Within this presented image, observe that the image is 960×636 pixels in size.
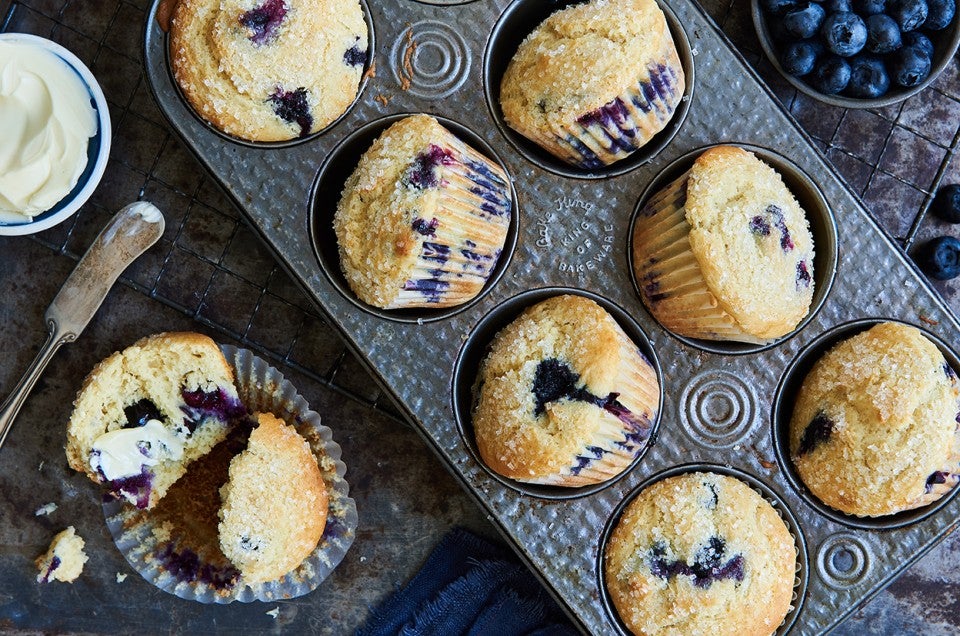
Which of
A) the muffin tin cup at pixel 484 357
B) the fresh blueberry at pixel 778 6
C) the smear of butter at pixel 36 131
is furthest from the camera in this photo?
the fresh blueberry at pixel 778 6

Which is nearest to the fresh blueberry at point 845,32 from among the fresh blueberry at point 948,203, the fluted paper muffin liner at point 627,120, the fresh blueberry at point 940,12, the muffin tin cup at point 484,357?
the fresh blueberry at point 940,12

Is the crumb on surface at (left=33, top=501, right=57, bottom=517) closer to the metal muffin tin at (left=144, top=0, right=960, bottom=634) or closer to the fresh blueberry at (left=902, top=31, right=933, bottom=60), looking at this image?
the metal muffin tin at (left=144, top=0, right=960, bottom=634)

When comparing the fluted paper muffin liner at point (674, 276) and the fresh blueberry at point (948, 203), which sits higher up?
the fluted paper muffin liner at point (674, 276)

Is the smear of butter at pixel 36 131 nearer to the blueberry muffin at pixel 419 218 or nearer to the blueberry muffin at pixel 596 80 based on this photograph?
the blueberry muffin at pixel 419 218

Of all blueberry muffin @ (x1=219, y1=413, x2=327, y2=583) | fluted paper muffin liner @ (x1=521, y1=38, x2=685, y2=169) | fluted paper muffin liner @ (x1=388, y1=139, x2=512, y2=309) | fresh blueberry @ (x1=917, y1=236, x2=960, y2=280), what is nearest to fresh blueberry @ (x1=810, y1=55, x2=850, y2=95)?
fluted paper muffin liner @ (x1=521, y1=38, x2=685, y2=169)

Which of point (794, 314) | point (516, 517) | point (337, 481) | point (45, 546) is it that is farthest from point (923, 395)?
point (45, 546)

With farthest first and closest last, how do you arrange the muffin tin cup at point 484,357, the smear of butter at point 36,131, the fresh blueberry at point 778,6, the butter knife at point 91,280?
the butter knife at point 91,280 < the fresh blueberry at point 778,6 < the smear of butter at point 36,131 < the muffin tin cup at point 484,357
